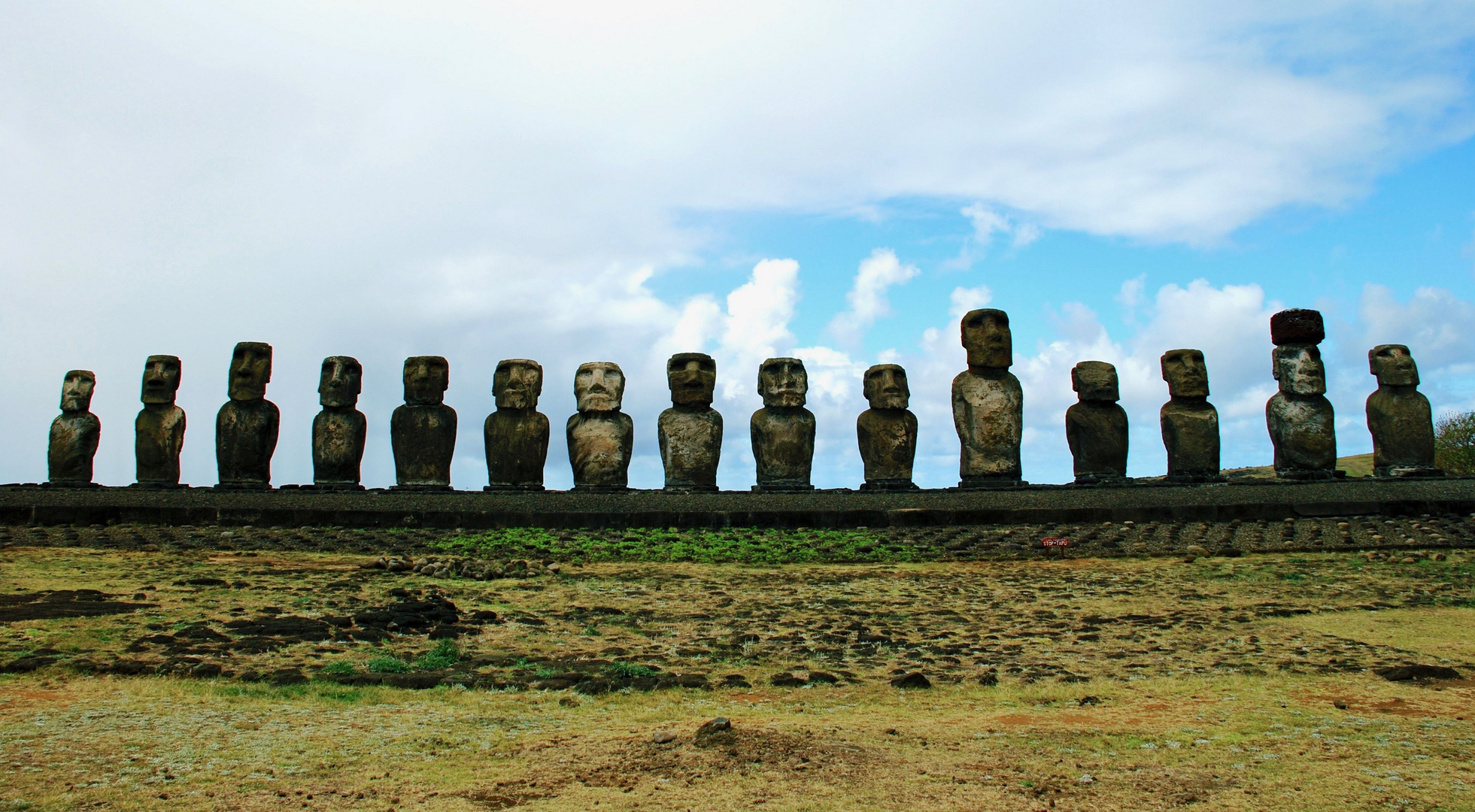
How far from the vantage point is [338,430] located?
688 inches

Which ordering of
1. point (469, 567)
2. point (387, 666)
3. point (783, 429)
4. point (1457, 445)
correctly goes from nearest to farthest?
point (387, 666)
point (469, 567)
point (783, 429)
point (1457, 445)

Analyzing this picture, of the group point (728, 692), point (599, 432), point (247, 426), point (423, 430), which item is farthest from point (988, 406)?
point (728, 692)

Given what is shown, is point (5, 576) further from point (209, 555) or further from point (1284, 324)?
point (1284, 324)

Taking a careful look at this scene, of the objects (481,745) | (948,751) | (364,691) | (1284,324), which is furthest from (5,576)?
(1284,324)

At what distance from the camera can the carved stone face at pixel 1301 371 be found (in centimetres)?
1734

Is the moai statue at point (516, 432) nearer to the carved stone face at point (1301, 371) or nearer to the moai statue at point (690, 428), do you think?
the moai statue at point (690, 428)

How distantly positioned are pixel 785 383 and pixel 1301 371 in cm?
810

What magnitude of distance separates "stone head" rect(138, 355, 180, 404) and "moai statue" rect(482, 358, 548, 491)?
5.53 meters

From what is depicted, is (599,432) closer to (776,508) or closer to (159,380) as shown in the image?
(776,508)

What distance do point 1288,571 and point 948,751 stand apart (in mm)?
6541

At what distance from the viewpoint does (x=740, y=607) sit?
7.61 m

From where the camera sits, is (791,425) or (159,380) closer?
Result: (791,425)

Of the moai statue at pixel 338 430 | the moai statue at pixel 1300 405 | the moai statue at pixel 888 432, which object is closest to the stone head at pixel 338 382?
the moai statue at pixel 338 430

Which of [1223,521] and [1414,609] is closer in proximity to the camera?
[1414,609]
